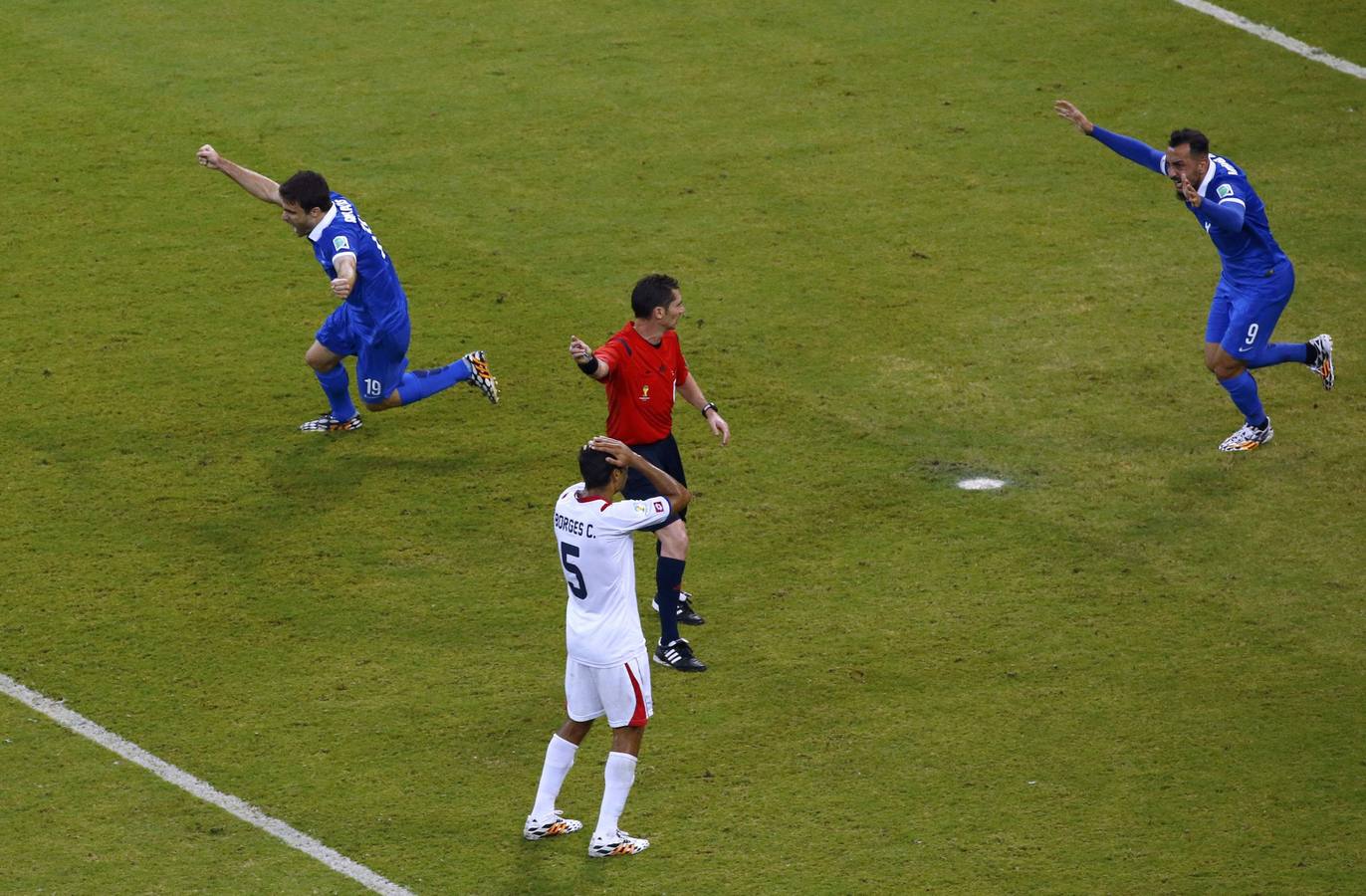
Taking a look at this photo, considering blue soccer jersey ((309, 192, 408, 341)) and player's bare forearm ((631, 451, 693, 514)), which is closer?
player's bare forearm ((631, 451, 693, 514))

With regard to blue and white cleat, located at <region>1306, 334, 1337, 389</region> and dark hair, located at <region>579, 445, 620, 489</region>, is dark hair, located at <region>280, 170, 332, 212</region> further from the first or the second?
blue and white cleat, located at <region>1306, 334, 1337, 389</region>

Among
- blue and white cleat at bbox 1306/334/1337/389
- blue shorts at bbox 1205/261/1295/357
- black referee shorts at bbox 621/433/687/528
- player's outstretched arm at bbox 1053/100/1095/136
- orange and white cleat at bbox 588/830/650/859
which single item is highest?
player's outstretched arm at bbox 1053/100/1095/136

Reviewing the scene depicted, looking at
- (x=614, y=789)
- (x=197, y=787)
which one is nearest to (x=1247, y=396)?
(x=614, y=789)

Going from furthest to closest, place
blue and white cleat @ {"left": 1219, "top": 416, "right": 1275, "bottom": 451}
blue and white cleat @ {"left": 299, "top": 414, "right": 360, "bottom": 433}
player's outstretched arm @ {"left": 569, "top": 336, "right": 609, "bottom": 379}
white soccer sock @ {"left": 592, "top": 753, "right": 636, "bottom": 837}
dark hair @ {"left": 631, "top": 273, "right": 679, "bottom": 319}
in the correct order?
blue and white cleat @ {"left": 299, "top": 414, "right": 360, "bottom": 433}, blue and white cleat @ {"left": 1219, "top": 416, "right": 1275, "bottom": 451}, dark hair @ {"left": 631, "top": 273, "right": 679, "bottom": 319}, player's outstretched arm @ {"left": 569, "top": 336, "right": 609, "bottom": 379}, white soccer sock @ {"left": 592, "top": 753, "right": 636, "bottom": 837}

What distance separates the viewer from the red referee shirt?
1034 cm

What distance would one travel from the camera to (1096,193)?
55.1ft

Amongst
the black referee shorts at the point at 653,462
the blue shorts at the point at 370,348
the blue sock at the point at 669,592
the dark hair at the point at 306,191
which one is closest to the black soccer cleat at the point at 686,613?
the blue sock at the point at 669,592

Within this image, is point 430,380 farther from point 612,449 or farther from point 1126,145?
point 1126,145

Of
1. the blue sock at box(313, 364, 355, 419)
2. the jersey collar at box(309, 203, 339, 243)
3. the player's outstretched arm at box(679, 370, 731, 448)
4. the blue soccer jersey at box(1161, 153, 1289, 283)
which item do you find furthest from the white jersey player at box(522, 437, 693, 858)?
the blue soccer jersey at box(1161, 153, 1289, 283)

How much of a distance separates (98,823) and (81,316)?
667cm

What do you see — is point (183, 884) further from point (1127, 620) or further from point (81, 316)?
point (81, 316)

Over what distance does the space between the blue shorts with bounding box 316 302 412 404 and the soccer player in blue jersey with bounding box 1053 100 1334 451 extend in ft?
16.6

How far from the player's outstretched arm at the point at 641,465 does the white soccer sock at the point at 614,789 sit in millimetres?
1277

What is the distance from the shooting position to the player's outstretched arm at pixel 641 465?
27.7 feet
